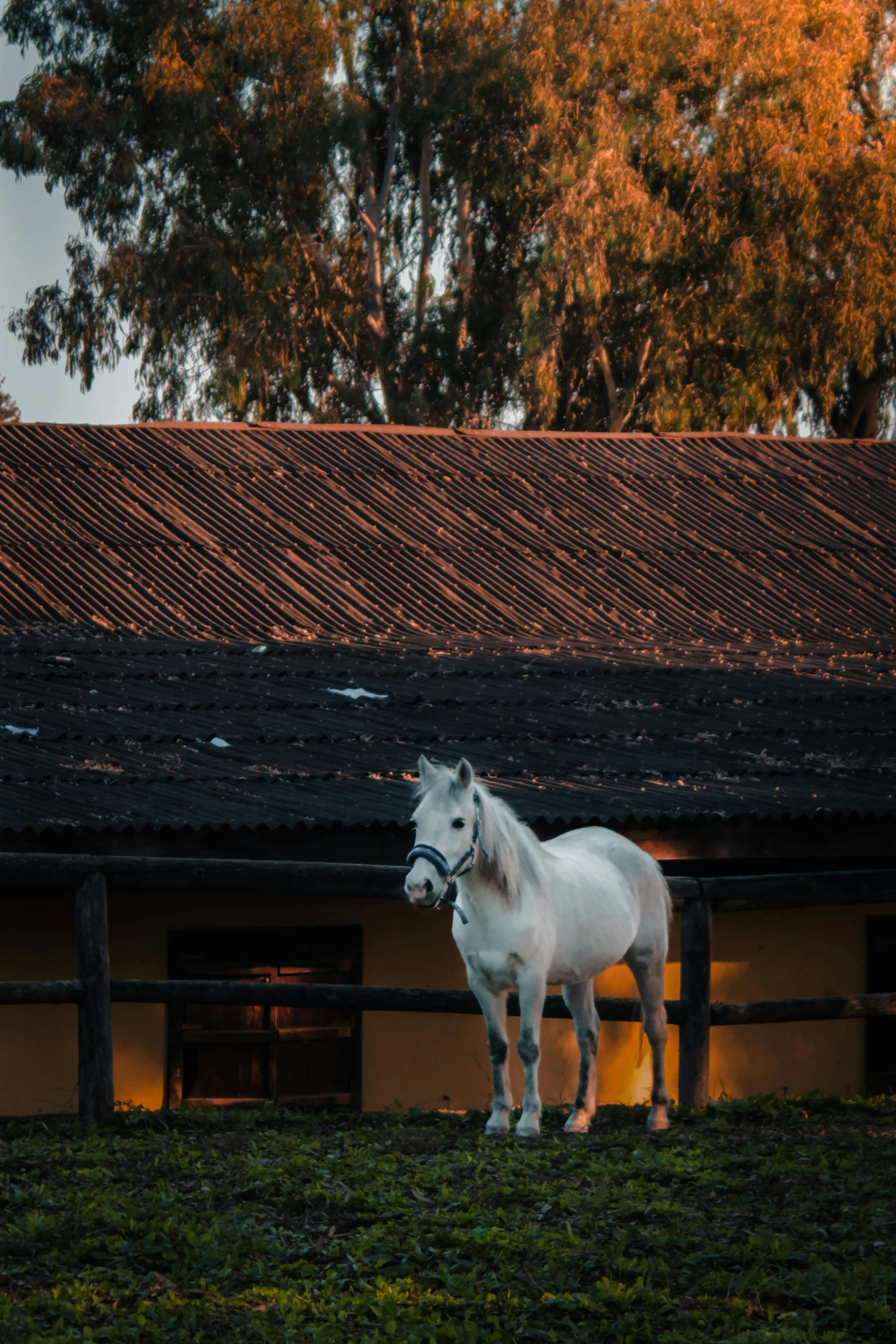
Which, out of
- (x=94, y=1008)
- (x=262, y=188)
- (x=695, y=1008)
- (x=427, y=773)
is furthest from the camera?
(x=262, y=188)

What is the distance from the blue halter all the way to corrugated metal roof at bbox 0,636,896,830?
7.54 feet

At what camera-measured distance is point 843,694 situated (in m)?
12.1

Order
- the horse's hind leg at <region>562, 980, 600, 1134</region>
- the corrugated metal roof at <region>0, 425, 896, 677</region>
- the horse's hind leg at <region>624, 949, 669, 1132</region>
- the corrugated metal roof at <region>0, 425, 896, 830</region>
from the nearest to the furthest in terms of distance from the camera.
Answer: the horse's hind leg at <region>562, 980, 600, 1134</region> < the horse's hind leg at <region>624, 949, 669, 1132</region> < the corrugated metal roof at <region>0, 425, 896, 830</region> < the corrugated metal roof at <region>0, 425, 896, 677</region>

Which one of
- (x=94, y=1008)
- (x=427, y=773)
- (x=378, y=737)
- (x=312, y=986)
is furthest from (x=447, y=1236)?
(x=378, y=737)

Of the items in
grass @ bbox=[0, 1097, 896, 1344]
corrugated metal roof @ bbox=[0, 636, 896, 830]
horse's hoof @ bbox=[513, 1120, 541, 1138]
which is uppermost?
corrugated metal roof @ bbox=[0, 636, 896, 830]

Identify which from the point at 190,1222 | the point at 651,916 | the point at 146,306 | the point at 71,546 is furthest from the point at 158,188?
the point at 190,1222

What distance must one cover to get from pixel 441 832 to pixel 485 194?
833 inches

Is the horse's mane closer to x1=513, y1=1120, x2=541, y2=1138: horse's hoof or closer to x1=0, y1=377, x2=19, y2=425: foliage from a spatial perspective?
x1=513, y1=1120, x2=541, y2=1138: horse's hoof

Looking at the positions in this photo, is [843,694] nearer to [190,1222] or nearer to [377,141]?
[190,1222]

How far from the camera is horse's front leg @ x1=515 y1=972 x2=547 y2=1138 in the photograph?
691cm

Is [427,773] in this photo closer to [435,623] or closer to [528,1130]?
[528,1130]

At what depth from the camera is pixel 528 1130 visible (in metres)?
7.00

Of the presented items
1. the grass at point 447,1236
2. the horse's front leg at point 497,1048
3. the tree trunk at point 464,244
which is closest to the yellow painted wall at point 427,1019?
the grass at point 447,1236

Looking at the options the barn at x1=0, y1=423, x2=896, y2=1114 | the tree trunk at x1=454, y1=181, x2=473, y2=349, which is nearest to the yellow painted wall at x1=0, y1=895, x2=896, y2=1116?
the barn at x1=0, y1=423, x2=896, y2=1114
